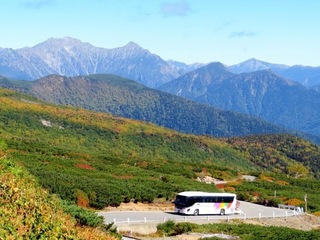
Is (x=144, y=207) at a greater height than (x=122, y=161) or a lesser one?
lesser

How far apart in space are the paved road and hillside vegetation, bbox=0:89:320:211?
291 cm

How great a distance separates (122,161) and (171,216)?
4336 cm

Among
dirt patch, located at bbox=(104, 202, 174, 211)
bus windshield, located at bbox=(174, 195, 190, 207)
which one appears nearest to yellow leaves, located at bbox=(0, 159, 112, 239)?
dirt patch, located at bbox=(104, 202, 174, 211)

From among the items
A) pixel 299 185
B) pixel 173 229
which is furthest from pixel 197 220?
pixel 299 185

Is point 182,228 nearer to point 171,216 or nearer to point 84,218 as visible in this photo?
point 171,216

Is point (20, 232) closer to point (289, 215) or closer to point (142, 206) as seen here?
point (142, 206)

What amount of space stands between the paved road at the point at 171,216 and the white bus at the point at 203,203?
0.87 meters

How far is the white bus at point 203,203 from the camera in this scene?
46812 millimetres

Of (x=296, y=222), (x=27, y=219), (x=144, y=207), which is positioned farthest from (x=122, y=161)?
(x=27, y=219)

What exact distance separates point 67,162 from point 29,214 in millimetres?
50849

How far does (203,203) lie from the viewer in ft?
156

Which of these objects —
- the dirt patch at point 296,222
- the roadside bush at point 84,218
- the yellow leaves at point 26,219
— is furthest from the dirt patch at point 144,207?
the yellow leaves at point 26,219

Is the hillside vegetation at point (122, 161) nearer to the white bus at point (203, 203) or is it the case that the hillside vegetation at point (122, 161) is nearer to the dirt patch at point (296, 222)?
the white bus at point (203, 203)

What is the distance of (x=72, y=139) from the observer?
13838cm
